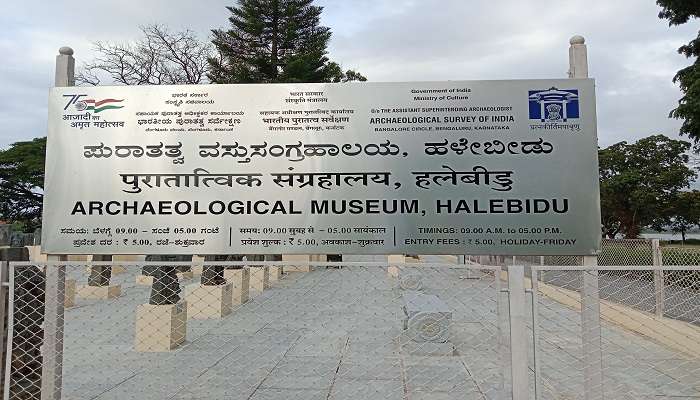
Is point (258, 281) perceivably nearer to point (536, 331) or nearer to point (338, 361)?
point (338, 361)


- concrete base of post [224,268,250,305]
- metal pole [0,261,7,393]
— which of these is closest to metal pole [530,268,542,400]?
metal pole [0,261,7,393]

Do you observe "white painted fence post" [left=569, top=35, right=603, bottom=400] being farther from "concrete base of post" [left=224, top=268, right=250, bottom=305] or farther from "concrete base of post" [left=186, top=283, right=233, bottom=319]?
"concrete base of post" [left=224, top=268, right=250, bottom=305]

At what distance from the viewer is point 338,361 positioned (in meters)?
5.76

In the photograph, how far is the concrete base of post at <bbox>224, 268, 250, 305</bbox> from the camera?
1080 centimetres

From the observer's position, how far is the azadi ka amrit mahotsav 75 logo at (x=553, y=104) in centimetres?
370

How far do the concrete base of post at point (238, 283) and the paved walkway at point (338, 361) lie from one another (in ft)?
4.32

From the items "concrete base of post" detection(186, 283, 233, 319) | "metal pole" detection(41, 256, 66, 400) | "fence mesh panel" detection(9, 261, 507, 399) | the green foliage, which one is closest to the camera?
"metal pole" detection(41, 256, 66, 400)

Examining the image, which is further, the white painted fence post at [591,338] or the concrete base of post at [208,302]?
the concrete base of post at [208,302]

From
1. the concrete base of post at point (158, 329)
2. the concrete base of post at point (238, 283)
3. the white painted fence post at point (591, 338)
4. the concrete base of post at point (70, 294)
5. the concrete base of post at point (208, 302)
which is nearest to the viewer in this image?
the white painted fence post at point (591, 338)

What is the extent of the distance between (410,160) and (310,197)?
2.85ft

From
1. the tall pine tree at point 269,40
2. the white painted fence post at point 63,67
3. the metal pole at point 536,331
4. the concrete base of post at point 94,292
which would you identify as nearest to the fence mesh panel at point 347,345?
the metal pole at point 536,331

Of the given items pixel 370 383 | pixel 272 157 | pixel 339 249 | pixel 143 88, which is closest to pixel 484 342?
pixel 370 383

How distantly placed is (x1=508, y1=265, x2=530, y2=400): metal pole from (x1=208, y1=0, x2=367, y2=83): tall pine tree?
18.3m

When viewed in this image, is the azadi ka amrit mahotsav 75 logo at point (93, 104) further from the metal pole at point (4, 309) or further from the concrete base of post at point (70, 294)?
the concrete base of post at point (70, 294)
